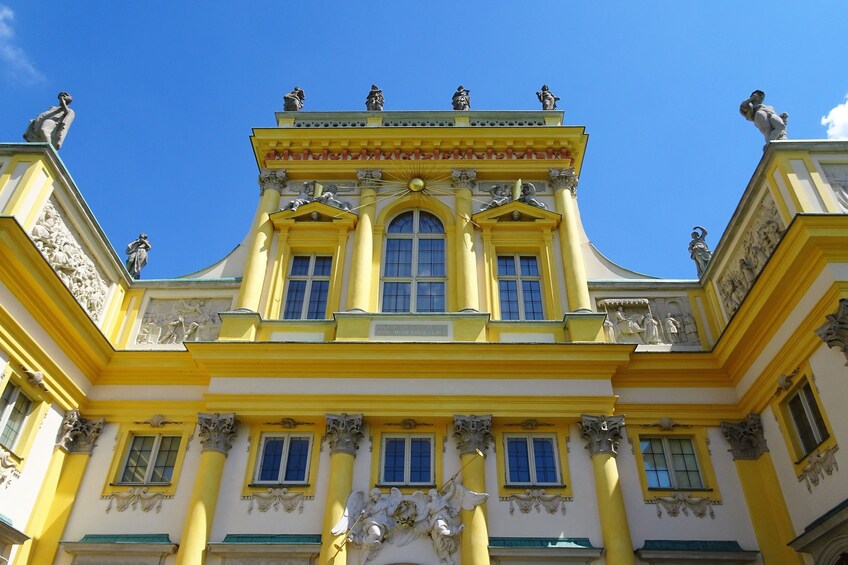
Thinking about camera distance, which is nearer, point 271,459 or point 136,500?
point 136,500

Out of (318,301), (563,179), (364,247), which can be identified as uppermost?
(563,179)

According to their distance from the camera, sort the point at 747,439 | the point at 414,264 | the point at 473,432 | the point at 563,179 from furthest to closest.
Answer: the point at 563,179 < the point at 414,264 < the point at 747,439 < the point at 473,432

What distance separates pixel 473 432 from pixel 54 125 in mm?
12931

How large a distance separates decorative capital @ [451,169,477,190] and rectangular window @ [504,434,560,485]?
8.36m

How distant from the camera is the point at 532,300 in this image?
1867 cm

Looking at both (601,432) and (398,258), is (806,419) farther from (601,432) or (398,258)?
(398,258)

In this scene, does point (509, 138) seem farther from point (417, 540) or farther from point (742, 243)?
point (417, 540)

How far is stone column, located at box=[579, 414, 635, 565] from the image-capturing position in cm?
1410

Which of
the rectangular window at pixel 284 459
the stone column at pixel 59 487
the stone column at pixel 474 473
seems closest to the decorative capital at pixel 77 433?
the stone column at pixel 59 487

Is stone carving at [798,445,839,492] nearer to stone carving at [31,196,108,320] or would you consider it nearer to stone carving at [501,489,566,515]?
stone carving at [501,489,566,515]

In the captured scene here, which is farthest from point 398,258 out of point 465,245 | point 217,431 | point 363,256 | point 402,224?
point 217,431

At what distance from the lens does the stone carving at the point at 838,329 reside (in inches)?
475

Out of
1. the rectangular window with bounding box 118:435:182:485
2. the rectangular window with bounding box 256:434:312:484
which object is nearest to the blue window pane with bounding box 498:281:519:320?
the rectangular window with bounding box 256:434:312:484

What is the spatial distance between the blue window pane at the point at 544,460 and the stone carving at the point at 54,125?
1399 centimetres
